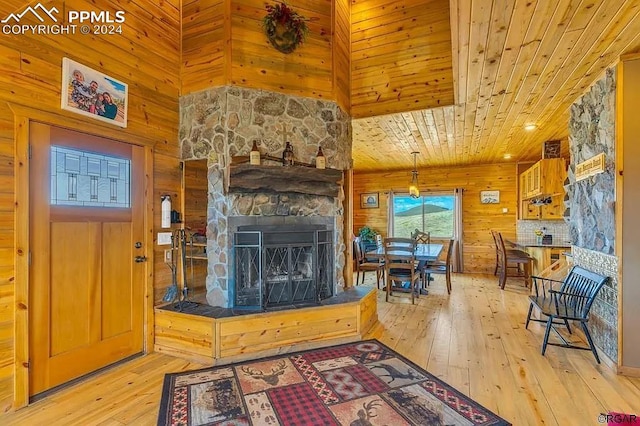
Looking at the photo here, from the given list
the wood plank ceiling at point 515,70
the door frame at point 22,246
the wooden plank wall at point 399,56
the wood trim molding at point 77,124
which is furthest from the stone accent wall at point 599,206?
the door frame at point 22,246

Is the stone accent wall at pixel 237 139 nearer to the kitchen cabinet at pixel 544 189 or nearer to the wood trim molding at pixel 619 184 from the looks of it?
the wood trim molding at pixel 619 184

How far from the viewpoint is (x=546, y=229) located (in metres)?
6.84

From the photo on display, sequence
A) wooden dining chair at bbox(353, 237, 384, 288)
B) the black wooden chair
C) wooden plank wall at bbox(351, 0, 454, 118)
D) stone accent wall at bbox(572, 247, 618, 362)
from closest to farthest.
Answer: stone accent wall at bbox(572, 247, 618, 362), the black wooden chair, wooden plank wall at bbox(351, 0, 454, 118), wooden dining chair at bbox(353, 237, 384, 288)

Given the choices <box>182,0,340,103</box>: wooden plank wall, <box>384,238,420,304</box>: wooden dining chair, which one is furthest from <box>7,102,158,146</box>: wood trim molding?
<box>384,238,420,304</box>: wooden dining chair

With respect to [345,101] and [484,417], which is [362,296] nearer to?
[484,417]

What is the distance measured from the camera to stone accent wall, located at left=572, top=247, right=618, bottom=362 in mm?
2711

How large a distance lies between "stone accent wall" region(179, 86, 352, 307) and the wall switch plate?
0.43 metres

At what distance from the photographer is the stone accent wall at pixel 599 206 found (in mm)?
2764

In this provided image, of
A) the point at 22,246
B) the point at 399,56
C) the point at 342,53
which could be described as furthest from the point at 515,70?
the point at 22,246

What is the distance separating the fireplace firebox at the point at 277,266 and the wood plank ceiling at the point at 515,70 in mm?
2012

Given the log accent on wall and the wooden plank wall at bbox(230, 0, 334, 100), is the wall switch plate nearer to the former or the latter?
the wooden plank wall at bbox(230, 0, 334, 100)

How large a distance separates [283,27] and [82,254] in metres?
2.83

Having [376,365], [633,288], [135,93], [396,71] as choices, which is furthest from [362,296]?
[135,93]

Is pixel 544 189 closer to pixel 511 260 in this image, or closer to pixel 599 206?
pixel 511 260
